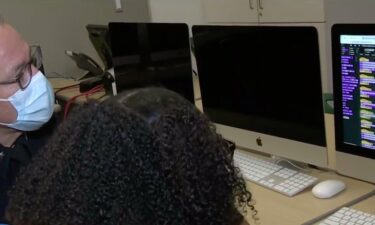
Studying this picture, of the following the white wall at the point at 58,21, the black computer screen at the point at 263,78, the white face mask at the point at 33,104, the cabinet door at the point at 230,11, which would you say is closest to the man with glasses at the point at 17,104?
the white face mask at the point at 33,104

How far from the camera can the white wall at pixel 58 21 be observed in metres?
3.32

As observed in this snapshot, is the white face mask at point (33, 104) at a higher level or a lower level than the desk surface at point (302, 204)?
higher

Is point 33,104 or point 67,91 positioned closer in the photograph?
point 33,104

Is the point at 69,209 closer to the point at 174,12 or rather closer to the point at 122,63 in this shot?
the point at 122,63

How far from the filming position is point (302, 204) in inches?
49.2

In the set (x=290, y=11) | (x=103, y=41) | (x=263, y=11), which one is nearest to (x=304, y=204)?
(x=103, y=41)

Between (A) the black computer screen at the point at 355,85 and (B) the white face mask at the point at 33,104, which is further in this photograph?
(B) the white face mask at the point at 33,104

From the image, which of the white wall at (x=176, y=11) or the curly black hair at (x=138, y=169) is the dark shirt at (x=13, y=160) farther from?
the white wall at (x=176, y=11)

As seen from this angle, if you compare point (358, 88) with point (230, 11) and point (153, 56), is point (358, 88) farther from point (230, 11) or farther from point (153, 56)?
point (230, 11)

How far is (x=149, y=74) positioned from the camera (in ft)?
6.33

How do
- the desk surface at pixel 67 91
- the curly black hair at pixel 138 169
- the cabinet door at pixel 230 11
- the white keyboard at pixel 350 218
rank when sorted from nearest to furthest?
1. the curly black hair at pixel 138 169
2. the white keyboard at pixel 350 218
3. the desk surface at pixel 67 91
4. the cabinet door at pixel 230 11

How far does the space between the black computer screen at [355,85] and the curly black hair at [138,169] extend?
0.61 m

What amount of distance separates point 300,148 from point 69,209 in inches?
34.8

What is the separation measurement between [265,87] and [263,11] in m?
2.20
